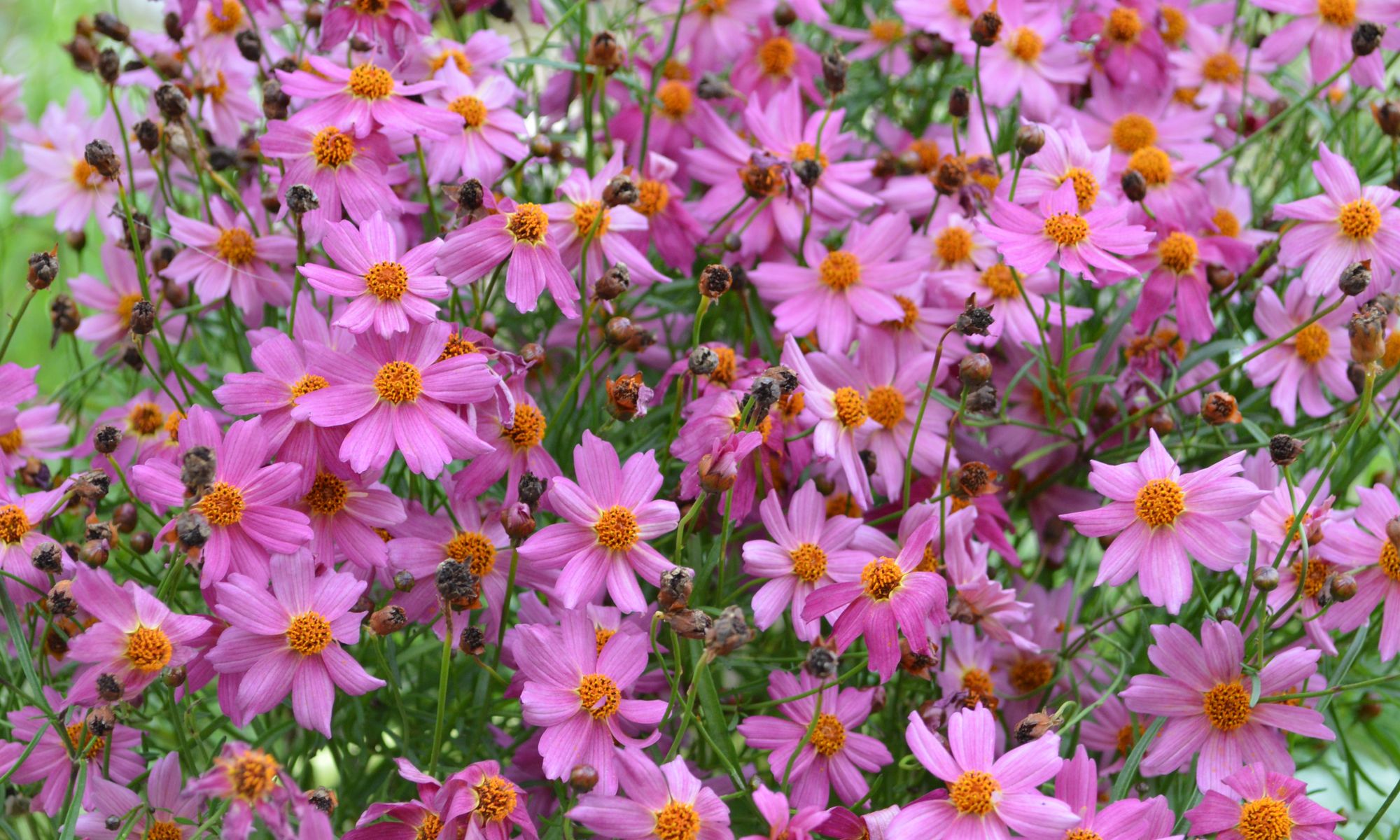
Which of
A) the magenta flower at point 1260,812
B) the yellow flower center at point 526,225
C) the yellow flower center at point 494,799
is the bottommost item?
the yellow flower center at point 494,799

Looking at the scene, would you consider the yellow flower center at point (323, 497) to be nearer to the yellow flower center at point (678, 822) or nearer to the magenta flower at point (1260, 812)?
the yellow flower center at point (678, 822)

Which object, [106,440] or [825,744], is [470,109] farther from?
[825,744]

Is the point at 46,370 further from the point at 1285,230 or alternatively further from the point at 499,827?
the point at 1285,230

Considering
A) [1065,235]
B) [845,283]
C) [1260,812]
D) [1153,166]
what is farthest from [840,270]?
[1260,812]

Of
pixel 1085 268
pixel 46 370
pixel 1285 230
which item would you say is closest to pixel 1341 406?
pixel 1285 230

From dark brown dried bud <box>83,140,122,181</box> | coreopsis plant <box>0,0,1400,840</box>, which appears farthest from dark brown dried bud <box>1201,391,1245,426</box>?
dark brown dried bud <box>83,140,122,181</box>

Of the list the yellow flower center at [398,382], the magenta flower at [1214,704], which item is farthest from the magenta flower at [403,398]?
the magenta flower at [1214,704]

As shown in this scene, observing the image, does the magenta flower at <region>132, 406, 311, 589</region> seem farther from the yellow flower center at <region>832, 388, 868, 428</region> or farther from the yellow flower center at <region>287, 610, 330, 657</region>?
the yellow flower center at <region>832, 388, 868, 428</region>
